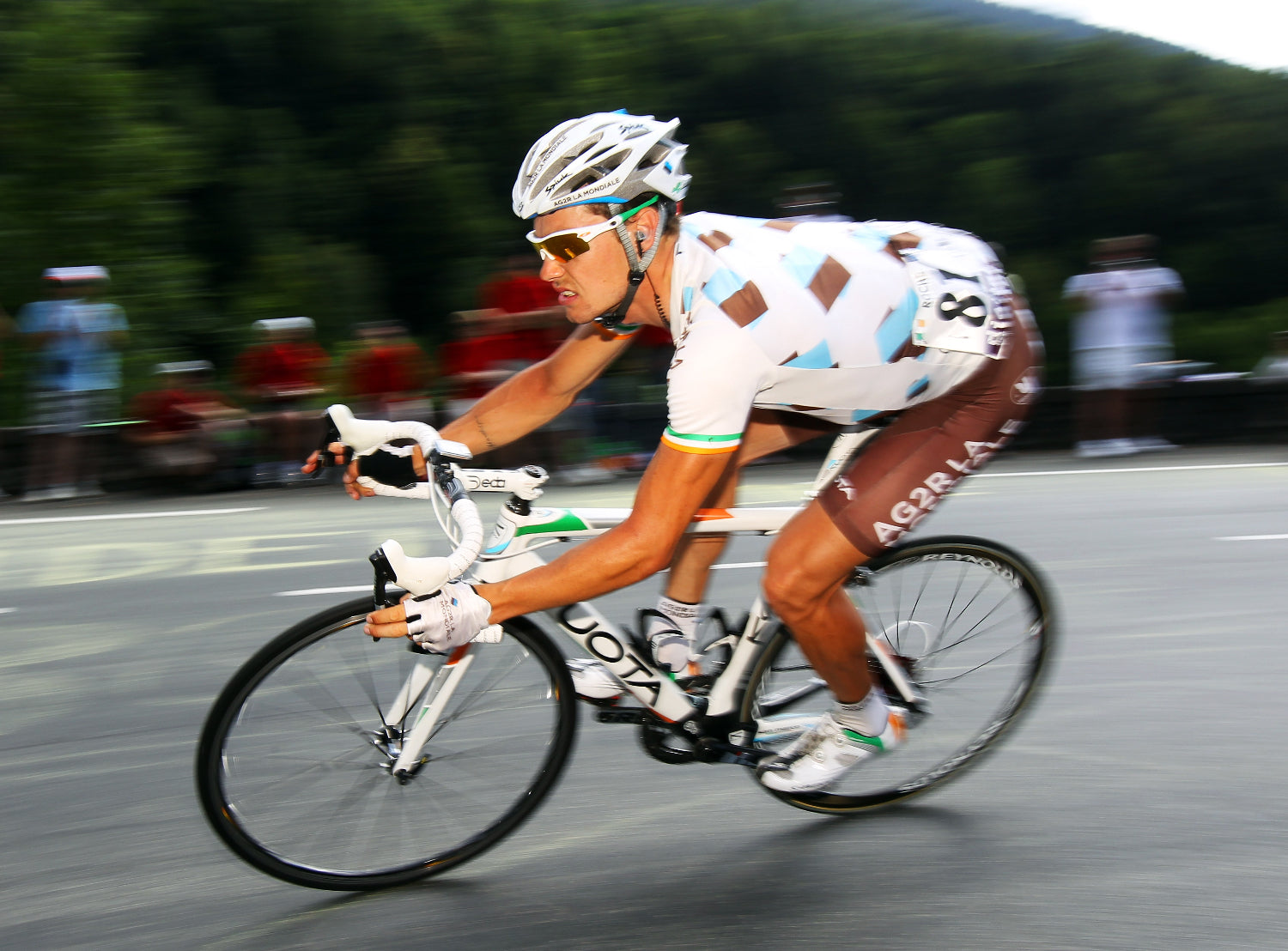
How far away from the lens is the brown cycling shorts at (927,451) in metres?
3.18

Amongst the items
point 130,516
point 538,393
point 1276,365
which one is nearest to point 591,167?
point 538,393

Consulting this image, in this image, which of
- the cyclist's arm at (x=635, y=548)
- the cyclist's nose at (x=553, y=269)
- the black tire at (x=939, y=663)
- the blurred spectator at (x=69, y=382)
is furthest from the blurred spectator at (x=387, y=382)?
the cyclist's arm at (x=635, y=548)

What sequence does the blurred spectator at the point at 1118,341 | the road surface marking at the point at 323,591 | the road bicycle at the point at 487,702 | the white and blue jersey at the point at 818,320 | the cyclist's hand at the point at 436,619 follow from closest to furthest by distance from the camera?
the cyclist's hand at the point at 436,619
the white and blue jersey at the point at 818,320
the road bicycle at the point at 487,702
the road surface marking at the point at 323,591
the blurred spectator at the point at 1118,341

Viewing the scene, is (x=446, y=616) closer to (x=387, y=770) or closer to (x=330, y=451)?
(x=330, y=451)

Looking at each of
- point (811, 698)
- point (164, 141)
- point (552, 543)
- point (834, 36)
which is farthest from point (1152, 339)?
point (834, 36)

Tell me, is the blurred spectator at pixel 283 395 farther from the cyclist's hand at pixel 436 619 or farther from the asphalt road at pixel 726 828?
the cyclist's hand at pixel 436 619

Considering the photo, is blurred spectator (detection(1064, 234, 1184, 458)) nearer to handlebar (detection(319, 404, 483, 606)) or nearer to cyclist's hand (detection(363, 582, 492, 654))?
handlebar (detection(319, 404, 483, 606))

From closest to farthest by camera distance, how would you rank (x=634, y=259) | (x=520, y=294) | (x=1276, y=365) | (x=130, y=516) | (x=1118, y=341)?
(x=634, y=259), (x=130, y=516), (x=520, y=294), (x=1118, y=341), (x=1276, y=365)

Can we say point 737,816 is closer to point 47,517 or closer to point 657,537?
point 657,537

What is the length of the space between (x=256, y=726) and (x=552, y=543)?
2.52ft

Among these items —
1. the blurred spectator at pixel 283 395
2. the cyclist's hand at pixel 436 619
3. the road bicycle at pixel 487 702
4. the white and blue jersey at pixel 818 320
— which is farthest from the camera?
the blurred spectator at pixel 283 395

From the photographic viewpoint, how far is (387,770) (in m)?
3.24

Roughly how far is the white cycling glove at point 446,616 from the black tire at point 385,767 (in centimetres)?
31

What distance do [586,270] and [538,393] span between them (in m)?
0.58
